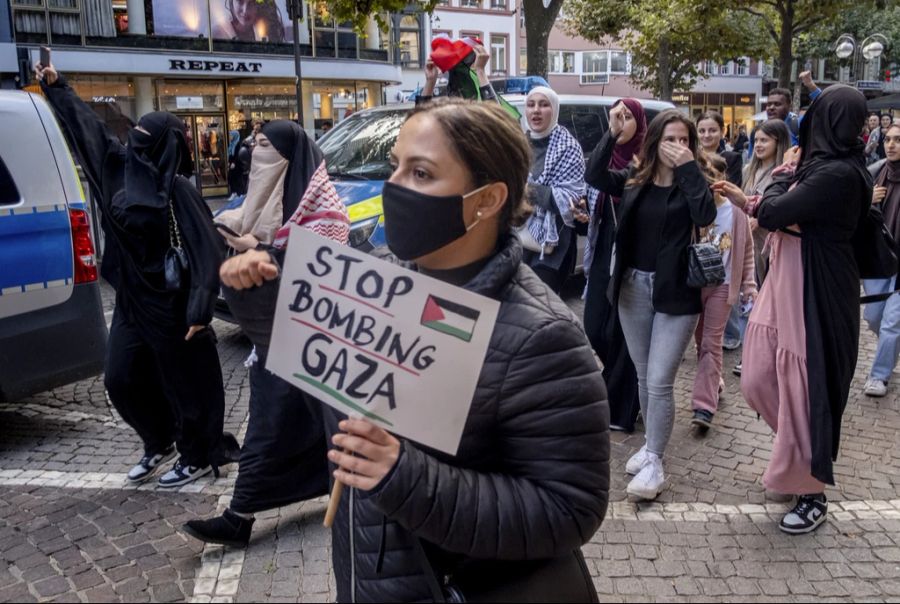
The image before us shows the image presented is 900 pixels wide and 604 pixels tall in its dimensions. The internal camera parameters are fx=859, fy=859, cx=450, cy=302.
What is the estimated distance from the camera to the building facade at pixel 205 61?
953 inches

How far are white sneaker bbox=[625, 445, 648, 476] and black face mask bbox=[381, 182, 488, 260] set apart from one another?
3.06 m

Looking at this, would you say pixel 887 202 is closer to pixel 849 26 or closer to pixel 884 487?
pixel 884 487

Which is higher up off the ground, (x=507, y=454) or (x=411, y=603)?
(x=507, y=454)

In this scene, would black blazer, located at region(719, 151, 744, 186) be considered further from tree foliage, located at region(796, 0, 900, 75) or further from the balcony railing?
tree foliage, located at region(796, 0, 900, 75)

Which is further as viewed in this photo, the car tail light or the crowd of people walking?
the car tail light

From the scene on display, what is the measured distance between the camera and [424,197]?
191 centimetres

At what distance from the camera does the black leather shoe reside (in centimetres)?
379

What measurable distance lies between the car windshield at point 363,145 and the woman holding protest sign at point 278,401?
3.27 meters

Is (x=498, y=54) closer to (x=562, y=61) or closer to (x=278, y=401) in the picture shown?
(x=562, y=61)

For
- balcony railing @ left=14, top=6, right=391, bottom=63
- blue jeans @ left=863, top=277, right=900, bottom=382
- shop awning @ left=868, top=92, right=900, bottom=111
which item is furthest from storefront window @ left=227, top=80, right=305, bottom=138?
blue jeans @ left=863, top=277, right=900, bottom=382

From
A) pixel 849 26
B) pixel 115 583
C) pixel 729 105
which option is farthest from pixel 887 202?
pixel 729 105

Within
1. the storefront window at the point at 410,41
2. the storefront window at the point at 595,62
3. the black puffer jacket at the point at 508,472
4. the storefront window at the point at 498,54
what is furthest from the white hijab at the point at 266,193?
the storefront window at the point at 595,62

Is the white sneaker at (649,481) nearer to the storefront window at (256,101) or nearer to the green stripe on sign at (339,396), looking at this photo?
the green stripe on sign at (339,396)

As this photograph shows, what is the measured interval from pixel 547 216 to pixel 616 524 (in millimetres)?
2316
